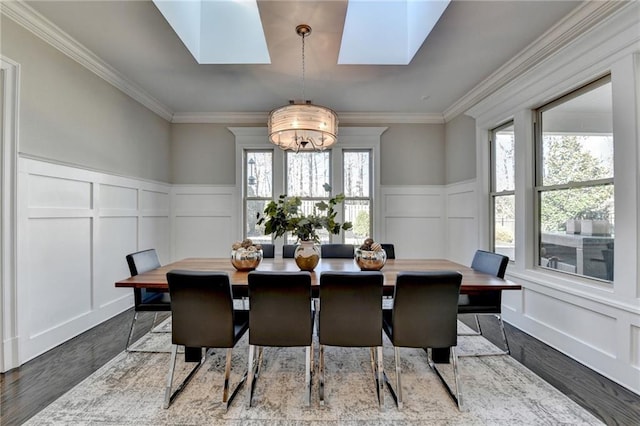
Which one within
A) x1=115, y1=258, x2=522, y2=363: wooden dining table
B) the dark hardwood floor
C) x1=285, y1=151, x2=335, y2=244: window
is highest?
x1=285, y1=151, x2=335, y2=244: window

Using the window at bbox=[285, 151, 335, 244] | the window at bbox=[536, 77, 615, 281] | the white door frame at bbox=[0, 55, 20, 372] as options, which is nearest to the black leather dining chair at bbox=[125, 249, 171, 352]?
the white door frame at bbox=[0, 55, 20, 372]

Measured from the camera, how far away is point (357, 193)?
15.2 ft

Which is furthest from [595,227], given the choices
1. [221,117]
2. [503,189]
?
[221,117]

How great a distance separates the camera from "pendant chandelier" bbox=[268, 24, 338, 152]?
2471 millimetres

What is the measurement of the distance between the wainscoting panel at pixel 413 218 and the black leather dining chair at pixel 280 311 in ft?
9.71

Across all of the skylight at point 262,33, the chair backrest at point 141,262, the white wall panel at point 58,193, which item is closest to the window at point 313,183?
the skylight at point 262,33

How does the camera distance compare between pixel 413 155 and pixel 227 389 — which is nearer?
Answer: pixel 227 389

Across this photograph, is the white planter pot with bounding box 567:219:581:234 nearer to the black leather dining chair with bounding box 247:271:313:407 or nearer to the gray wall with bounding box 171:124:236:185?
the black leather dining chair with bounding box 247:271:313:407

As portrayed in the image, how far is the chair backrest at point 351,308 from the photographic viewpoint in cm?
172

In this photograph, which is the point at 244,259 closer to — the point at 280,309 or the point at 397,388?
the point at 280,309

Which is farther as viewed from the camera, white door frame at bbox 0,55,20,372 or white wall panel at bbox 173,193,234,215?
white wall panel at bbox 173,193,234,215

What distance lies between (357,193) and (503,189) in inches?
77.7

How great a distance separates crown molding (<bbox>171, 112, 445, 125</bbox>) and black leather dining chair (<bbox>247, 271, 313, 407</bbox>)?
10.7ft

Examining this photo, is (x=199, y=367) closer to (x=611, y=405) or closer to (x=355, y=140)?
(x=611, y=405)
